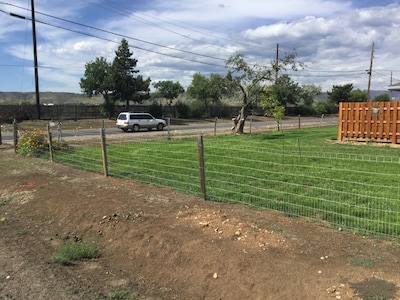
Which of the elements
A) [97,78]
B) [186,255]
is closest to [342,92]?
[97,78]

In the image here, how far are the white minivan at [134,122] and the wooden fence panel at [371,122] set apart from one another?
54.2 ft

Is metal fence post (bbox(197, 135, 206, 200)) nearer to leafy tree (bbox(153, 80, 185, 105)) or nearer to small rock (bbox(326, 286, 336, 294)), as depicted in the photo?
small rock (bbox(326, 286, 336, 294))

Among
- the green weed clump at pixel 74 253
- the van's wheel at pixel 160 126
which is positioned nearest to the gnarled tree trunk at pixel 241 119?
the van's wheel at pixel 160 126

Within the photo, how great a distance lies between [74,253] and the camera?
4855 mm

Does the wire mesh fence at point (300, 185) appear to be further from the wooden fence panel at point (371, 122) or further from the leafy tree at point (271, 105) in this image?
the leafy tree at point (271, 105)

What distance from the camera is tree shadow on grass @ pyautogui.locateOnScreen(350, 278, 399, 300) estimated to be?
10.9 ft

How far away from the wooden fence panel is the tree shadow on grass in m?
14.1

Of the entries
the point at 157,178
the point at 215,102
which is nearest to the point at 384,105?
the point at 157,178

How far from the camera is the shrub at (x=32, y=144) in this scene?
1309 centimetres

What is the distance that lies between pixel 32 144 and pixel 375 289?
12.3 m

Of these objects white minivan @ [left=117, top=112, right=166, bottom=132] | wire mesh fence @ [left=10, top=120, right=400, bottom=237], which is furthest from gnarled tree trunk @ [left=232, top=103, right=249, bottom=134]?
wire mesh fence @ [left=10, top=120, right=400, bottom=237]

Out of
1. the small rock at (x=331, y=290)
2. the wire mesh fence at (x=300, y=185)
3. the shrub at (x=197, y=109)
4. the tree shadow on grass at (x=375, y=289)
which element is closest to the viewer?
Result: the tree shadow on grass at (x=375, y=289)

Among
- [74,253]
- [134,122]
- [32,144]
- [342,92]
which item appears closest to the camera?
[74,253]

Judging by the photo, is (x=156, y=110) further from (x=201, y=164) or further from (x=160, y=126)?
(x=201, y=164)
